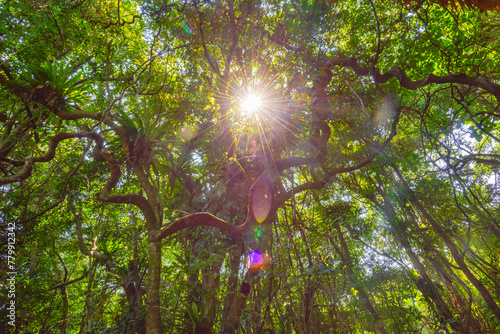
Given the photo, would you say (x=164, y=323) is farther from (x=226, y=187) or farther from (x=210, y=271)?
(x=226, y=187)

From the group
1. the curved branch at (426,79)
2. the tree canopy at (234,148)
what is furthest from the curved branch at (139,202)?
the curved branch at (426,79)

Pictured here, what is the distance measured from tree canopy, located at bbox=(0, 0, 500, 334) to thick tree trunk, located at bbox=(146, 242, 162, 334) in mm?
20

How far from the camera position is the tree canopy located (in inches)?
113

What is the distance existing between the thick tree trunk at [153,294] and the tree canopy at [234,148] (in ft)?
0.07

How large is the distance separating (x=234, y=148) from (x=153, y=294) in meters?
2.89

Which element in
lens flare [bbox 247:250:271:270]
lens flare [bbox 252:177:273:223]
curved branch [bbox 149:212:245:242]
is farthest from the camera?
lens flare [bbox 252:177:273:223]

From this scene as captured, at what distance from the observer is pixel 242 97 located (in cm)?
420

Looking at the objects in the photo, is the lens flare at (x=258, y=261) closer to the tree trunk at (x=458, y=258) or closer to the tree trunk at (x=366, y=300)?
the tree trunk at (x=366, y=300)

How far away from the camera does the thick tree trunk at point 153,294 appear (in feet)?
Result: 7.39

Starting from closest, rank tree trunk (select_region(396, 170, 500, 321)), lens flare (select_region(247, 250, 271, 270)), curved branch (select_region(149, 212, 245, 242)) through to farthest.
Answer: curved branch (select_region(149, 212, 245, 242))
lens flare (select_region(247, 250, 271, 270))
tree trunk (select_region(396, 170, 500, 321))

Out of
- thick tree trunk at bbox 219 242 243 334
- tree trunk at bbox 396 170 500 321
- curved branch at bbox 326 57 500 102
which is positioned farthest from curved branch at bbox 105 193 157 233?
tree trunk at bbox 396 170 500 321

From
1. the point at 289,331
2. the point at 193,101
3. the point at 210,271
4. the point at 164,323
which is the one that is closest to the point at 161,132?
the point at 193,101

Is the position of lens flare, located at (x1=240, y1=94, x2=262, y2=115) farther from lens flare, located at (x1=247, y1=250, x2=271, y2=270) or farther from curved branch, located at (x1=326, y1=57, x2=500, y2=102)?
lens flare, located at (x1=247, y1=250, x2=271, y2=270)

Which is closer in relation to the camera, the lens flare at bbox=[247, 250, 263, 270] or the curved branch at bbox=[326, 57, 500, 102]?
the curved branch at bbox=[326, 57, 500, 102]
